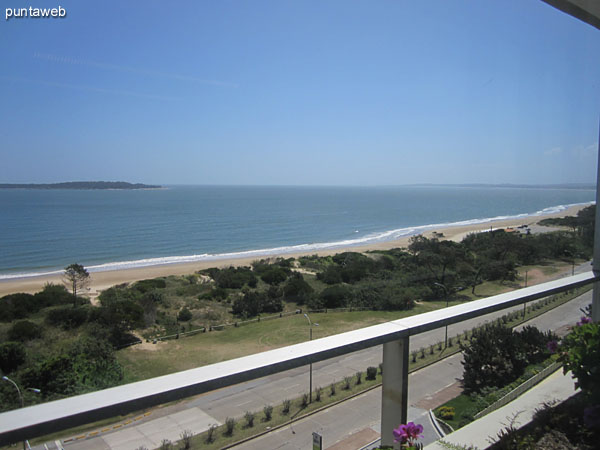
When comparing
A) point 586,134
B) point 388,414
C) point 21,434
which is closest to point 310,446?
point 388,414

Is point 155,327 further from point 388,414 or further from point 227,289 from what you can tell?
point 388,414

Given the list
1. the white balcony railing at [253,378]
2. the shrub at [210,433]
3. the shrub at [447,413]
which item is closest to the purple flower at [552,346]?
the white balcony railing at [253,378]

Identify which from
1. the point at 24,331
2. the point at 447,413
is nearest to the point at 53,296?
the point at 24,331

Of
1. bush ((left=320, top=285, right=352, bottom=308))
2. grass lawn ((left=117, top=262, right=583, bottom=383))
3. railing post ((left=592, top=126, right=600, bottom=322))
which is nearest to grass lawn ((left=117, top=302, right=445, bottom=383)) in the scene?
grass lawn ((left=117, top=262, right=583, bottom=383))

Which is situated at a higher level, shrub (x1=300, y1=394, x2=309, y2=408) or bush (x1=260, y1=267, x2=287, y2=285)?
bush (x1=260, y1=267, x2=287, y2=285)

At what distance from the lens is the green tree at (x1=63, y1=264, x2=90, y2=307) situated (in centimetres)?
168

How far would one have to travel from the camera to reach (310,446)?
999 millimetres

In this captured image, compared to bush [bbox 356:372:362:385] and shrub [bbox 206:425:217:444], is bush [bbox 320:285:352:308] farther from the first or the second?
shrub [bbox 206:425:217:444]

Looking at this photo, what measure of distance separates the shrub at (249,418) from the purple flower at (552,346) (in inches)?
52.2

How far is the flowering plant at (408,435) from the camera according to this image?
1.12 m

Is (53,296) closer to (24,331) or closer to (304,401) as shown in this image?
(24,331)

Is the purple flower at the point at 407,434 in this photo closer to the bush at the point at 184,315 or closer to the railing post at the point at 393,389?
the railing post at the point at 393,389

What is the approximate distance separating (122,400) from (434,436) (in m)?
0.94

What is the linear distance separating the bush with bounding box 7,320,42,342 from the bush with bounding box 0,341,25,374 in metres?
0.05
